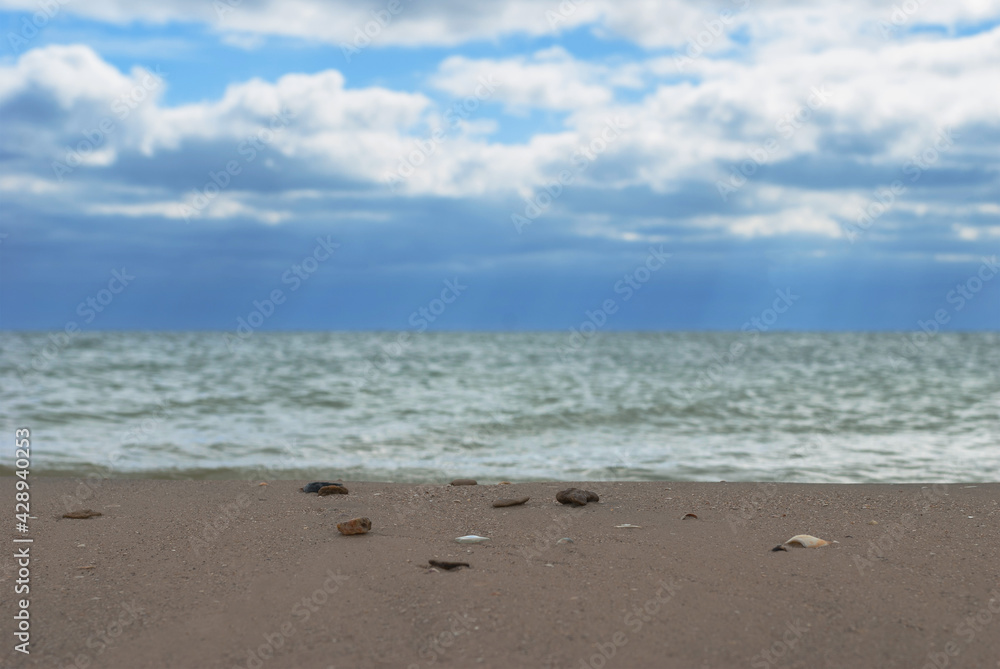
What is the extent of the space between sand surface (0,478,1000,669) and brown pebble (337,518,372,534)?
0.29 ft

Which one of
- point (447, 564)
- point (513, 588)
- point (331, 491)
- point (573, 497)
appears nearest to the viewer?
point (513, 588)

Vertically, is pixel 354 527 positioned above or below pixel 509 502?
above

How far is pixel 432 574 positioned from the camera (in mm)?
3508

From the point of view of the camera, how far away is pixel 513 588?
3340mm

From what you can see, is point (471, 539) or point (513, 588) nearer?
point (513, 588)

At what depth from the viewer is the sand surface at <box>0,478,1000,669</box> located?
2807 millimetres

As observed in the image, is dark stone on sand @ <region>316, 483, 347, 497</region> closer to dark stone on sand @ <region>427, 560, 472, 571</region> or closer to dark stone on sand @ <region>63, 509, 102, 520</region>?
dark stone on sand @ <region>63, 509, 102, 520</region>

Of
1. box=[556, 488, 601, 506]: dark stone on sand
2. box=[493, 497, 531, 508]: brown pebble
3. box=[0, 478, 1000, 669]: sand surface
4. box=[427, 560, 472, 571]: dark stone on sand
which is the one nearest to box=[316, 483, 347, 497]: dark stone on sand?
box=[0, 478, 1000, 669]: sand surface

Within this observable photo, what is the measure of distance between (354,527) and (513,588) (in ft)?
4.11

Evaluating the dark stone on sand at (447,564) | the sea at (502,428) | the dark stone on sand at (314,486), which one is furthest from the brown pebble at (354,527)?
the sea at (502,428)

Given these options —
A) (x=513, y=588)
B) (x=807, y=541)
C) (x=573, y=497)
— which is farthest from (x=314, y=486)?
(x=807, y=541)

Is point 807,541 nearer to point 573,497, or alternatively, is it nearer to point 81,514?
point 573,497

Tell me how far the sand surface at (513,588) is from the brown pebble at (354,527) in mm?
90

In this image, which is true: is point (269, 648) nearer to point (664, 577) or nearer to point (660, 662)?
point (660, 662)
